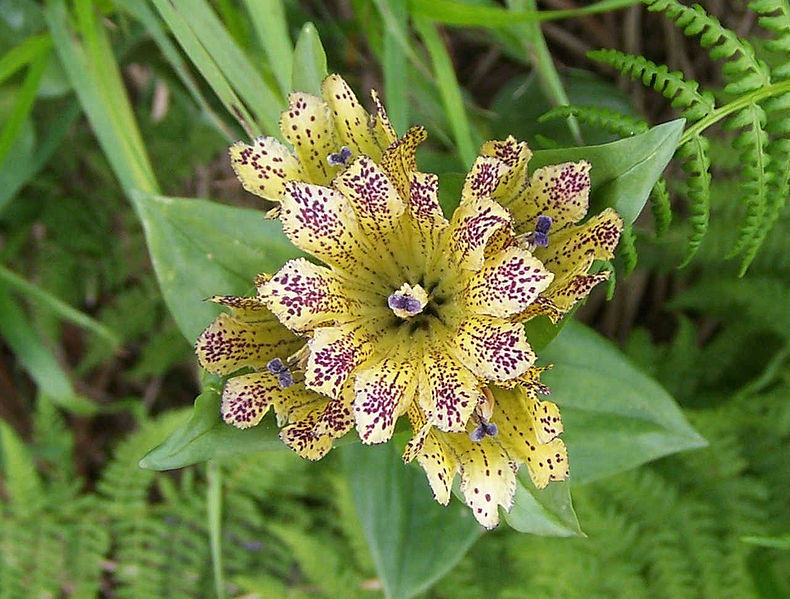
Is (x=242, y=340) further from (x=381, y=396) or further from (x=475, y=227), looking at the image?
(x=475, y=227)

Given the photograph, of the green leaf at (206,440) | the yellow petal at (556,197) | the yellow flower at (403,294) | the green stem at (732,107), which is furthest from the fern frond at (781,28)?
the green leaf at (206,440)

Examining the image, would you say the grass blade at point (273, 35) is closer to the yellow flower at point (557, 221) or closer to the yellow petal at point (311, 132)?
the yellow petal at point (311, 132)

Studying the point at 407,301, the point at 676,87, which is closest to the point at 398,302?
the point at 407,301

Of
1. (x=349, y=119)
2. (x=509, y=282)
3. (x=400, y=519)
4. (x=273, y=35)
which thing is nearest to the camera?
(x=509, y=282)

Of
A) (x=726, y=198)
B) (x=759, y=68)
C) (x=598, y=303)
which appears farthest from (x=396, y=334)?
(x=598, y=303)

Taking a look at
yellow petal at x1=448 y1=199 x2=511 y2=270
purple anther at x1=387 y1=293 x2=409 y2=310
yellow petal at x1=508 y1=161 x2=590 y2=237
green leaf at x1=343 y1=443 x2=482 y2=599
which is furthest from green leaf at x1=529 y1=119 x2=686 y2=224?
green leaf at x1=343 y1=443 x2=482 y2=599
